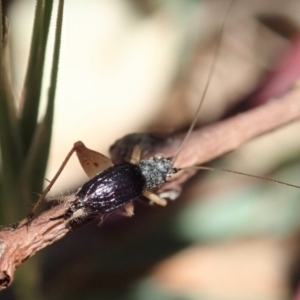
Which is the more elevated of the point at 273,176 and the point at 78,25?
the point at 78,25

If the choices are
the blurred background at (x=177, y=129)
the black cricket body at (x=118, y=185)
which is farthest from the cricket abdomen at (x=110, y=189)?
the blurred background at (x=177, y=129)

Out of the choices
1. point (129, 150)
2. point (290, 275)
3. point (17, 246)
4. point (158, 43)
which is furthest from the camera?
point (158, 43)

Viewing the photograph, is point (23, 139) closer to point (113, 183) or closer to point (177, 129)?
point (113, 183)

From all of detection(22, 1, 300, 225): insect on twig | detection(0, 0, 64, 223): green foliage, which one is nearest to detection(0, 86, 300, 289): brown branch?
detection(22, 1, 300, 225): insect on twig

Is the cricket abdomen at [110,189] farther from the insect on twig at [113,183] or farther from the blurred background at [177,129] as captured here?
the blurred background at [177,129]

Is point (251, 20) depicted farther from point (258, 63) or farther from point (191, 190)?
point (191, 190)

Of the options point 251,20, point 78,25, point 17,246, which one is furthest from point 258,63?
point 17,246
